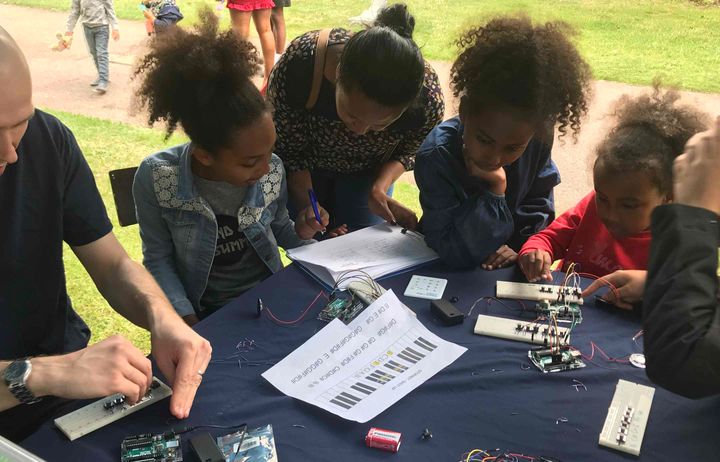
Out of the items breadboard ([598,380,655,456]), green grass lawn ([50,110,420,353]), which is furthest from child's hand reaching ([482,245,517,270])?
green grass lawn ([50,110,420,353])

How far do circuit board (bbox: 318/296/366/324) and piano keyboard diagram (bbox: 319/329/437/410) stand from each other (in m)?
0.15

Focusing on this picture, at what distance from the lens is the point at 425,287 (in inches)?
62.6

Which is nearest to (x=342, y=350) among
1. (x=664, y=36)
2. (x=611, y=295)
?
(x=611, y=295)

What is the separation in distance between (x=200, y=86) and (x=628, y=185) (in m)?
1.18

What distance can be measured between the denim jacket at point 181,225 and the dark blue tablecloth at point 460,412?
40 centimetres

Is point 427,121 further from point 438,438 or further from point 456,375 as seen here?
point 438,438

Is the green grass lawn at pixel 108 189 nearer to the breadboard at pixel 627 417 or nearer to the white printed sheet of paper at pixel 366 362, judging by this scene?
the white printed sheet of paper at pixel 366 362

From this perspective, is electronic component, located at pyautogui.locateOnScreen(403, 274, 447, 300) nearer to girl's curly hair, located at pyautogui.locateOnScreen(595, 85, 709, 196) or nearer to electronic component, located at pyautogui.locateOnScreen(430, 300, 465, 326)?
electronic component, located at pyautogui.locateOnScreen(430, 300, 465, 326)

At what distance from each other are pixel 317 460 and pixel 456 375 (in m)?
0.36

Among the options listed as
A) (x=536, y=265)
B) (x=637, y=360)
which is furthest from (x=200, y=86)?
(x=637, y=360)

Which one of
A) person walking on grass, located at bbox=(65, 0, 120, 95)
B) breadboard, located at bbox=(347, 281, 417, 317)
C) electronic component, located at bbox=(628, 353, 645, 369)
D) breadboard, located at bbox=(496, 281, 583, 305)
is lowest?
person walking on grass, located at bbox=(65, 0, 120, 95)

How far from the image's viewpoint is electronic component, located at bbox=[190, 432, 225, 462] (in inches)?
40.5

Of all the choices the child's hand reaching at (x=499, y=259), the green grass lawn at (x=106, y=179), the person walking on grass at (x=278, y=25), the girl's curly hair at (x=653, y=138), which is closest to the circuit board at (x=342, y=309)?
the child's hand reaching at (x=499, y=259)

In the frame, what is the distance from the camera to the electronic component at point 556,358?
1288 millimetres
